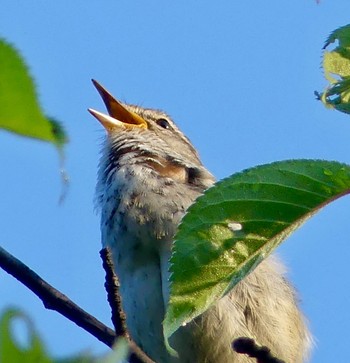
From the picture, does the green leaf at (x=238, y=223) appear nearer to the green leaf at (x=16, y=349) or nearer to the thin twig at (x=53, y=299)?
the thin twig at (x=53, y=299)

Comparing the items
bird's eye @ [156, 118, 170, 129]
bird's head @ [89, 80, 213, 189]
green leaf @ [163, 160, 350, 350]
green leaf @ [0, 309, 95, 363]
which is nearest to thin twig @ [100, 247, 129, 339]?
green leaf @ [163, 160, 350, 350]

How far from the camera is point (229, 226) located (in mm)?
1604

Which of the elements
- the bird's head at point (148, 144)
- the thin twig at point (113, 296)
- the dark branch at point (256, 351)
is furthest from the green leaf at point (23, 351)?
the bird's head at point (148, 144)

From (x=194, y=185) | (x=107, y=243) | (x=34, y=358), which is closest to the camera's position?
(x=34, y=358)

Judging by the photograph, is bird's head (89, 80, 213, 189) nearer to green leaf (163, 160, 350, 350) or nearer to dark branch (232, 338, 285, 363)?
dark branch (232, 338, 285, 363)

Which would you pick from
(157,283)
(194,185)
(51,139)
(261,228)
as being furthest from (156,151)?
(51,139)

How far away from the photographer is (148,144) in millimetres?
6785

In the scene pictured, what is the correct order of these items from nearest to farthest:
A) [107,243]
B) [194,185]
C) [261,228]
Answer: [261,228] < [107,243] < [194,185]

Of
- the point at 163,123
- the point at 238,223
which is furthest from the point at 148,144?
the point at 238,223

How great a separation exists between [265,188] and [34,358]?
104cm

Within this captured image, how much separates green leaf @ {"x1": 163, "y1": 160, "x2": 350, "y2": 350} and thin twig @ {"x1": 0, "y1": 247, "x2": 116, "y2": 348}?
0.40m

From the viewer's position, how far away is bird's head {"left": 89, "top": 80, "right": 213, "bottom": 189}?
6.35 m

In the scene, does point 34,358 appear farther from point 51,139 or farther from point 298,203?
point 298,203

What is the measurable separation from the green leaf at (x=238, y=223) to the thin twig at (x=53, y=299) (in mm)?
398
